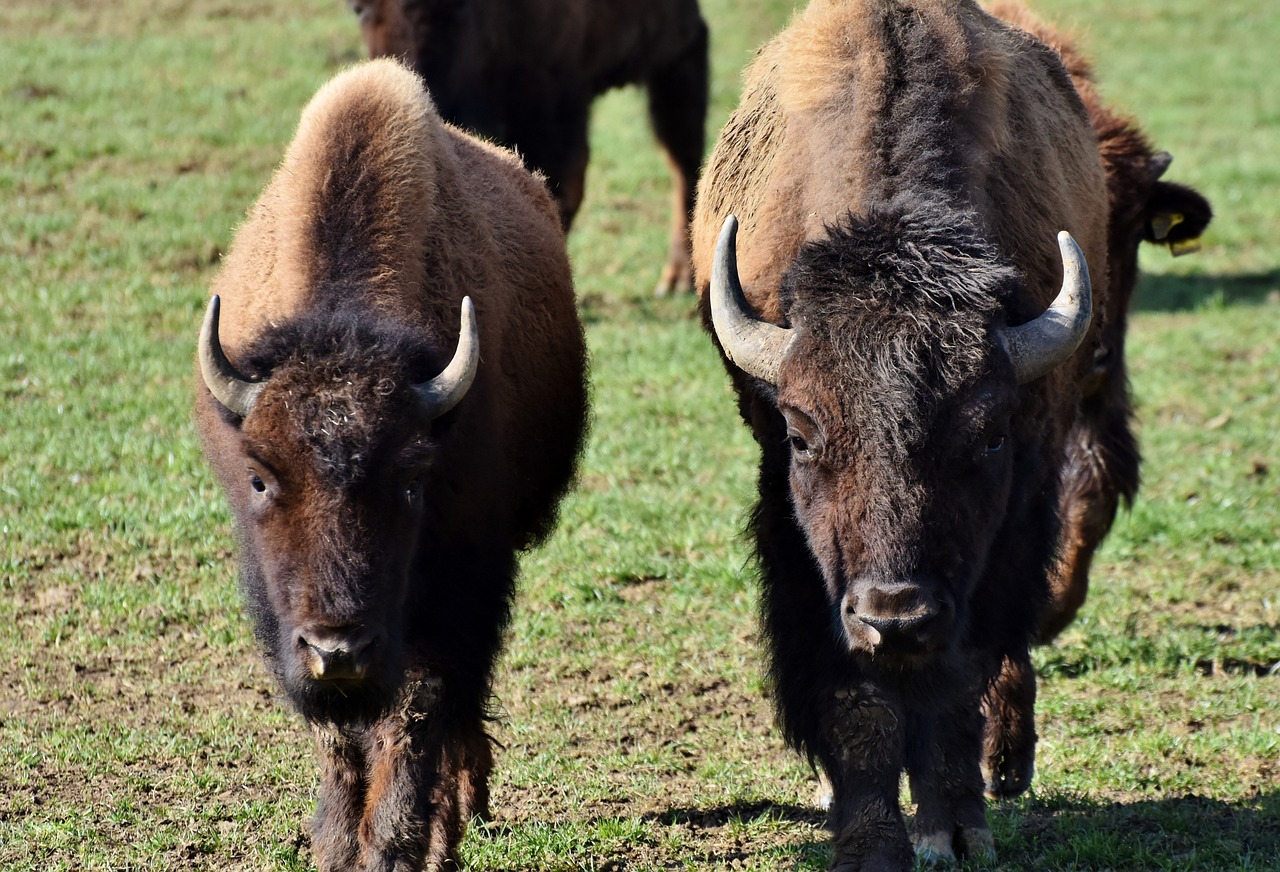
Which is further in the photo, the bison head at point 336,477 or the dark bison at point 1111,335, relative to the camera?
the dark bison at point 1111,335

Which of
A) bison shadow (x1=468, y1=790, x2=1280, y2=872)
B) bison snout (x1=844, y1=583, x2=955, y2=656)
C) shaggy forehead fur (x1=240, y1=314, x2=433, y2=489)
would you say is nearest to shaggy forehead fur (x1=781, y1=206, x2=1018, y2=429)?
bison snout (x1=844, y1=583, x2=955, y2=656)

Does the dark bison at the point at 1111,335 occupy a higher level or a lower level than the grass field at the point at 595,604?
higher

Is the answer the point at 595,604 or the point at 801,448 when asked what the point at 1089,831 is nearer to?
the point at 801,448

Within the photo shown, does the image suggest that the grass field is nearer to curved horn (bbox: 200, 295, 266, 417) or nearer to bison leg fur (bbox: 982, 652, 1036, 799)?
bison leg fur (bbox: 982, 652, 1036, 799)

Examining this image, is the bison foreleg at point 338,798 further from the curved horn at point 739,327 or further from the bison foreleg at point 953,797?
the bison foreleg at point 953,797

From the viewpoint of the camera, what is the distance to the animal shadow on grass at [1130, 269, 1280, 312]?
1212 centimetres

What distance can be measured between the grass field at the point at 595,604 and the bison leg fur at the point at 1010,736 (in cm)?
12

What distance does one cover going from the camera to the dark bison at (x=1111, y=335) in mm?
6891

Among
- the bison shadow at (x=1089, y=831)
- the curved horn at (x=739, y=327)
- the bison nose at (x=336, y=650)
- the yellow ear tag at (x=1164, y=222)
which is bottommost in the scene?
the bison shadow at (x=1089, y=831)

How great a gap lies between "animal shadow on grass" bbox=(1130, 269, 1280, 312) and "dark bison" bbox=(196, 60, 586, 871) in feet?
26.1

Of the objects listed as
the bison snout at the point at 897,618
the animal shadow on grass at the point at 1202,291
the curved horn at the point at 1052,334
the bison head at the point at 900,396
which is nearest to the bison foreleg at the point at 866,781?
the bison head at the point at 900,396

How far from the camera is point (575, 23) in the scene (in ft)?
35.7

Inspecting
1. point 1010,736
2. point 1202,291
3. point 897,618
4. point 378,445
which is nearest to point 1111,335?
point 1010,736

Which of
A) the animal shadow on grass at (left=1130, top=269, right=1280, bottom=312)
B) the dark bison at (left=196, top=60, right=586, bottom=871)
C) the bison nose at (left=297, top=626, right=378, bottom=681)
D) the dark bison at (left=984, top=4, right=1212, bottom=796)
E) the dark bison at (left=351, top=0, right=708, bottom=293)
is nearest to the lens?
the bison nose at (left=297, top=626, right=378, bottom=681)
